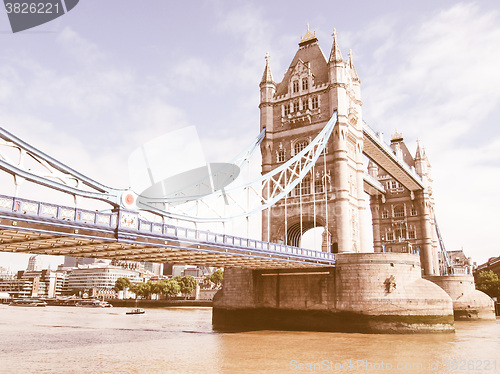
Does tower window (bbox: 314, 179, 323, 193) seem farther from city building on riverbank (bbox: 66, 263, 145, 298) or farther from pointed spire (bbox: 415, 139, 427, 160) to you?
city building on riverbank (bbox: 66, 263, 145, 298)

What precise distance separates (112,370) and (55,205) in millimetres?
6749

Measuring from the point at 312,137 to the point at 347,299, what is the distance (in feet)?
51.9

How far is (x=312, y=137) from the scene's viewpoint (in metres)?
41.8

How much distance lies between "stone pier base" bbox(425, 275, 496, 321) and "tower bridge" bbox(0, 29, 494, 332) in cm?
11

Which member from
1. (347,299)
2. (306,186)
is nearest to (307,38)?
(306,186)

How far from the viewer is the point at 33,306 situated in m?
94.5

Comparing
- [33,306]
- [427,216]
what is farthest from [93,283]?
[427,216]

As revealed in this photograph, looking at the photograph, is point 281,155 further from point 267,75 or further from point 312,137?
point 267,75

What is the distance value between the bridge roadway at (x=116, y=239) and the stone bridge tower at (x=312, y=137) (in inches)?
370

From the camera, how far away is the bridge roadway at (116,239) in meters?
16.3

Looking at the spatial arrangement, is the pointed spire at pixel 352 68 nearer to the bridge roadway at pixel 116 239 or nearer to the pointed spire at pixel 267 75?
the pointed spire at pixel 267 75

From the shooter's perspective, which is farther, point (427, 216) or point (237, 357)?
point (427, 216)

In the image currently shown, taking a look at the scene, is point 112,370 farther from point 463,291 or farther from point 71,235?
point 463,291

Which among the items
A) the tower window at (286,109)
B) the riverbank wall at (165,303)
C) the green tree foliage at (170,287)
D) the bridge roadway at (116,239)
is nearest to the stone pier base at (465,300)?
the tower window at (286,109)
